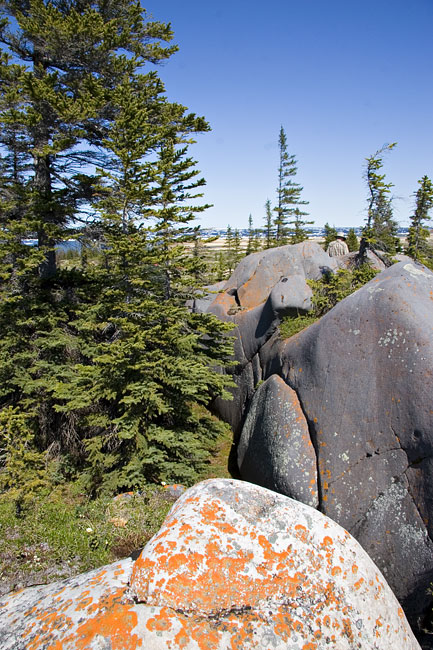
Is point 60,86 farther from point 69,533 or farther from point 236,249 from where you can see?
point 236,249

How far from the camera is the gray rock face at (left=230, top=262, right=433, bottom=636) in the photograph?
21.9 ft

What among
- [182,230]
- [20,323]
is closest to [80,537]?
[20,323]

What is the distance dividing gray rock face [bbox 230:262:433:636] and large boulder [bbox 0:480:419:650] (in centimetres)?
346

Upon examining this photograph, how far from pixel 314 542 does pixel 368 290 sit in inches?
259

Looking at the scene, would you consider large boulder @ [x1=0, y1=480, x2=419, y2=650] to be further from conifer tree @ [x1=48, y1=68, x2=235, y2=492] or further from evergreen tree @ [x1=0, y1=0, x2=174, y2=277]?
evergreen tree @ [x1=0, y1=0, x2=174, y2=277]

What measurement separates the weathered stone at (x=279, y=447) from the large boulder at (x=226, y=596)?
181 inches

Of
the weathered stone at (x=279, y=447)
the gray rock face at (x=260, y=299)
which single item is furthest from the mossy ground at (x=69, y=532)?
the gray rock face at (x=260, y=299)

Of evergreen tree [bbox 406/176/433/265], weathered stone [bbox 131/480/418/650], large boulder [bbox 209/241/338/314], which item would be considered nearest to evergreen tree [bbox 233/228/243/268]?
evergreen tree [bbox 406/176/433/265]

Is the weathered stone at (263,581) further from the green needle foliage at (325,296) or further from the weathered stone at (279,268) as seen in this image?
the weathered stone at (279,268)

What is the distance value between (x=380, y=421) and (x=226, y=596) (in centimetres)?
546

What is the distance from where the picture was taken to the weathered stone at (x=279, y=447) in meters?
8.32

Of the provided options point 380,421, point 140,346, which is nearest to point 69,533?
point 140,346

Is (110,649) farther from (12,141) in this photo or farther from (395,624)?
(12,141)

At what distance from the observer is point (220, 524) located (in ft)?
11.8
